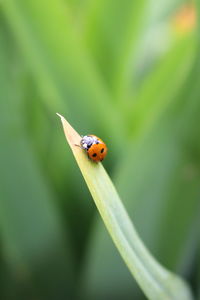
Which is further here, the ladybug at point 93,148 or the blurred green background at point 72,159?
the blurred green background at point 72,159

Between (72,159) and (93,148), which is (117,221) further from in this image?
(72,159)

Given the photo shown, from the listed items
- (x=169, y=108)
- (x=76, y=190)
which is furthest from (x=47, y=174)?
(x=169, y=108)

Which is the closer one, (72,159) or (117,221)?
(117,221)

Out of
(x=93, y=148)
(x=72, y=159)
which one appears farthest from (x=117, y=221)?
(x=72, y=159)

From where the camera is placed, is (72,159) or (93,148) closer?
(93,148)

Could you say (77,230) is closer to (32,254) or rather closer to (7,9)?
(32,254)
